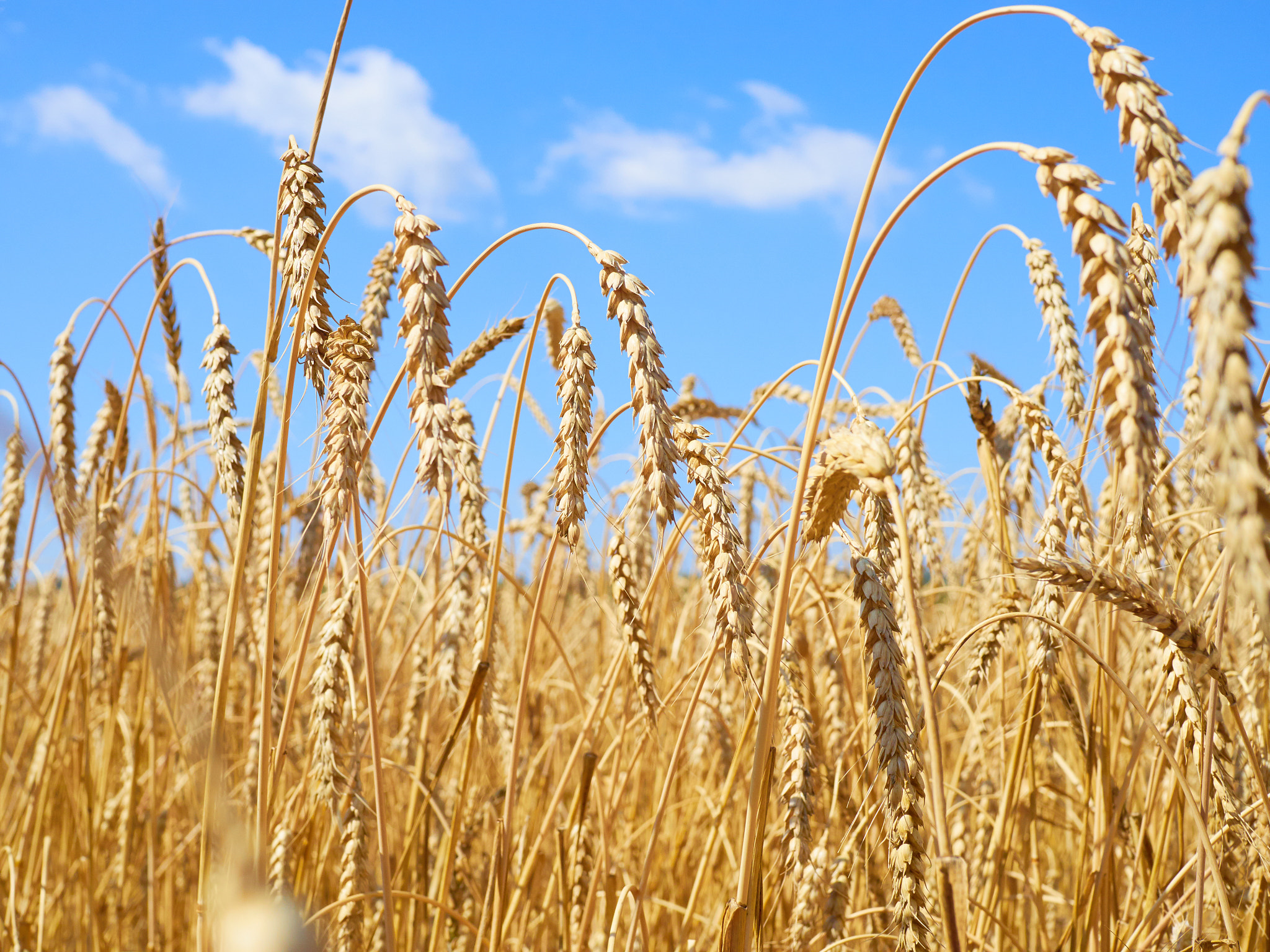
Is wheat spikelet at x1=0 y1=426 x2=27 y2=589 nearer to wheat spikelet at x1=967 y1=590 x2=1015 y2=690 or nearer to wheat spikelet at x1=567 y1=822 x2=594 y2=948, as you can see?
wheat spikelet at x1=567 y1=822 x2=594 y2=948

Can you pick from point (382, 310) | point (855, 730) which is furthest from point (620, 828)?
point (382, 310)

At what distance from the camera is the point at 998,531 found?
1.85m

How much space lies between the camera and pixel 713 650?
4.29ft

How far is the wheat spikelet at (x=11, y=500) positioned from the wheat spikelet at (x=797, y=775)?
1.89 meters

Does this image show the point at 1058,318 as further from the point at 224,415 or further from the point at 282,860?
the point at 282,860

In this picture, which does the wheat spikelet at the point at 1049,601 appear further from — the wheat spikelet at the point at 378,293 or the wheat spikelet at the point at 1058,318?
the wheat spikelet at the point at 378,293

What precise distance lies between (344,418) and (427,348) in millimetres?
143

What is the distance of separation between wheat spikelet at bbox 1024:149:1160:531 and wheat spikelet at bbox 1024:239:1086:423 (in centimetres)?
72

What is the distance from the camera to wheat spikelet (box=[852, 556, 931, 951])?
102 centimetres

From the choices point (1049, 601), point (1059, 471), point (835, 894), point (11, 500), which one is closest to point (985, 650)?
point (1049, 601)

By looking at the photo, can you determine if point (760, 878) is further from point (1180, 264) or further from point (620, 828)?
point (620, 828)

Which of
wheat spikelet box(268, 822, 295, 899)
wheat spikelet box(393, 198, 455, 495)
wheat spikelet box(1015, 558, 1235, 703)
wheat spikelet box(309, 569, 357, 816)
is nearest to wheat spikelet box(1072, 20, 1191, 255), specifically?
wheat spikelet box(1015, 558, 1235, 703)

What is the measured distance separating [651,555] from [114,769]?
215 cm

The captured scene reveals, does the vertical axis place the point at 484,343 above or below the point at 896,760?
above
